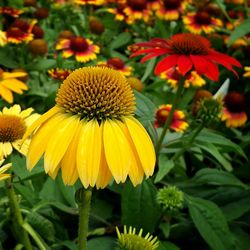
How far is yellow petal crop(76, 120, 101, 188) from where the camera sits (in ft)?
1.99

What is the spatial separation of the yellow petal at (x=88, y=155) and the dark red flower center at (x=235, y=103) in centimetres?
107

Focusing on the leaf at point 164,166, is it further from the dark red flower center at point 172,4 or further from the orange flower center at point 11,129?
the dark red flower center at point 172,4

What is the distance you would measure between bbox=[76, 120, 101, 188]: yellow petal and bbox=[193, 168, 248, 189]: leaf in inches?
24.9

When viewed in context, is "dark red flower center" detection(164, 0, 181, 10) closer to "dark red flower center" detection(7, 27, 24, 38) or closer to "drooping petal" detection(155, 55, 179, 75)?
"dark red flower center" detection(7, 27, 24, 38)

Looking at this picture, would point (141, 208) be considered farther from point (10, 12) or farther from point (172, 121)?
point (10, 12)

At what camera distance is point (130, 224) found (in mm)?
1047

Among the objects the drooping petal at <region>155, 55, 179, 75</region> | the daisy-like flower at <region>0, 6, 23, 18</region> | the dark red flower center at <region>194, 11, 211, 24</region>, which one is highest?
the drooping petal at <region>155, 55, 179, 75</region>

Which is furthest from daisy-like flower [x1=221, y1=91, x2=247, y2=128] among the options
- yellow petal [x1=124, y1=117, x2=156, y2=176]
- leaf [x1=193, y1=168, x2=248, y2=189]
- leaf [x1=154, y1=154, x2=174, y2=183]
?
yellow petal [x1=124, y1=117, x2=156, y2=176]

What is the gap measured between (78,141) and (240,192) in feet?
2.42

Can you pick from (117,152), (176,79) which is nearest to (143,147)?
(117,152)

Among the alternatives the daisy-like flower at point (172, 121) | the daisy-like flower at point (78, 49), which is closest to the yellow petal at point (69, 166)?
the daisy-like flower at point (172, 121)

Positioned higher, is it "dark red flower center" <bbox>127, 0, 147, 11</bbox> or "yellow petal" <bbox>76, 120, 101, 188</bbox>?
"yellow petal" <bbox>76, 120, 101, 188</bbox>

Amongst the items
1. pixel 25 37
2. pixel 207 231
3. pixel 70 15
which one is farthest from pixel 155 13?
pixel 207 231

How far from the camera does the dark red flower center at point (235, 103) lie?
65.4 inches
